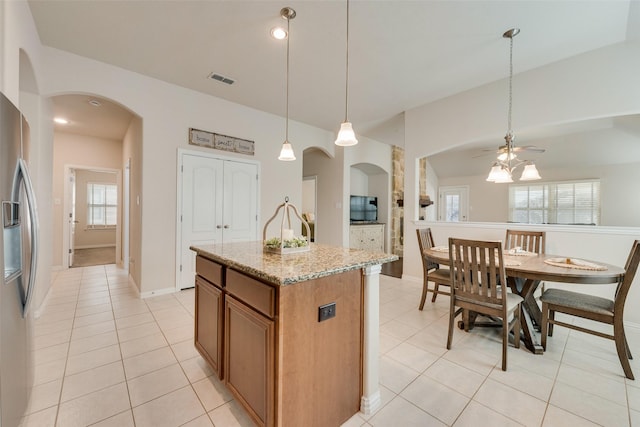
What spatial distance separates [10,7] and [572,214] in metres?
9.06

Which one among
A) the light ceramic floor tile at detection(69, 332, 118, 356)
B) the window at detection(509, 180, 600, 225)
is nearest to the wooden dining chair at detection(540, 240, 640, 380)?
the light ceramic floor tile at detection(69, 332, 118, 356)

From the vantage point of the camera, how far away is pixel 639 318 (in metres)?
2.68

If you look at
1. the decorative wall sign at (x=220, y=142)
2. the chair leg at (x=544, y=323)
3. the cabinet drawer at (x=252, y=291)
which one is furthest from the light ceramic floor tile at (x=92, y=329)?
the chair leg at (x=544, y=323)

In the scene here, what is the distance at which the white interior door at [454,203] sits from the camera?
773 cm

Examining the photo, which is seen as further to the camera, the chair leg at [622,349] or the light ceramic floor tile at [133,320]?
the light ceramic floor tile at [133,320]

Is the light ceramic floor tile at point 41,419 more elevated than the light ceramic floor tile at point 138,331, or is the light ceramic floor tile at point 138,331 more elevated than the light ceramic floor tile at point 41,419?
the light ceramic floor tile at point 138,331

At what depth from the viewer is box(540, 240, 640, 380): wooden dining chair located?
74.4 inches

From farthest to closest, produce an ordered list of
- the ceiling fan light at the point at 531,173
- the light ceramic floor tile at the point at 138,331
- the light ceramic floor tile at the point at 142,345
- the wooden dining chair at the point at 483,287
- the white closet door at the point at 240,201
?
the white closet door at the point at 240,201
the ceiling fan light at the point at 531,173
the light ceramic floor tile at the point at 138,331
the light ceramic floor tile at the point at 142,345
the wooden dining chair at the point at 483,287

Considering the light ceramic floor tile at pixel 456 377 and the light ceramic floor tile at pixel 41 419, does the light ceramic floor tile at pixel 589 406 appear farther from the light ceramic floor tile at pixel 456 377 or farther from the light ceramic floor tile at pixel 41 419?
the light ceramic floor tile at pixel 41 419

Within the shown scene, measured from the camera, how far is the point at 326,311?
1.37 metres

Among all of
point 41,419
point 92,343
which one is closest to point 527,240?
point 41,419

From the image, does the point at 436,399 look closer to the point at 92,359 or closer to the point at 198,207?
the point at 92,359

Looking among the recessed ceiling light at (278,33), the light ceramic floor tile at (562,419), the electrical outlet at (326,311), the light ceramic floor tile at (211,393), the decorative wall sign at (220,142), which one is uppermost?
the recessed ceiling light at (278,33)

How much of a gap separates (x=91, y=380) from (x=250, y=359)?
1397 mm
